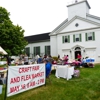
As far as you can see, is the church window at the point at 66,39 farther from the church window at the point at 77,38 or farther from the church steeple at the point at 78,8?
the church steeple at the point at 78,8

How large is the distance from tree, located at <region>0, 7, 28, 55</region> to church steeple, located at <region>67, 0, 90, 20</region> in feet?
34.0

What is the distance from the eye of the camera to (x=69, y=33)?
864 inches

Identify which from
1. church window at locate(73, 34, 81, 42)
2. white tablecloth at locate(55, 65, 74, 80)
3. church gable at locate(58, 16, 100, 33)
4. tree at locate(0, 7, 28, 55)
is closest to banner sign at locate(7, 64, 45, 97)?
white tablecloth at locate(55, 65, 74, 80)

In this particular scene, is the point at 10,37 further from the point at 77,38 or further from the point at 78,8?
the point at 78,8

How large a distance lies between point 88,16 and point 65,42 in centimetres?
641

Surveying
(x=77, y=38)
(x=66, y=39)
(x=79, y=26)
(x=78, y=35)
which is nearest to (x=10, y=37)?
(x=66, y=39)

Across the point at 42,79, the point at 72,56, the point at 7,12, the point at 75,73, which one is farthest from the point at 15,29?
the point at 42,79

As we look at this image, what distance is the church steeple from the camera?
22578 mm

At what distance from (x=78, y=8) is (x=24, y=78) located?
21.0m

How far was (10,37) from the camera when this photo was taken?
20.1 meters

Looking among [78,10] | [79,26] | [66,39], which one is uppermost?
[78,10]

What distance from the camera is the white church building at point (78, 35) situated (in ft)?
64.2

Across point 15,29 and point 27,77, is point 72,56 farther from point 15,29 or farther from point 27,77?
point 27,77

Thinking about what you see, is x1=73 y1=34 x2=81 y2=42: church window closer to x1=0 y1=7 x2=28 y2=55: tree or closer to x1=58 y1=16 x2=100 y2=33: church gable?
x1=58 y1=16 x2=100 y2=33: church gable
